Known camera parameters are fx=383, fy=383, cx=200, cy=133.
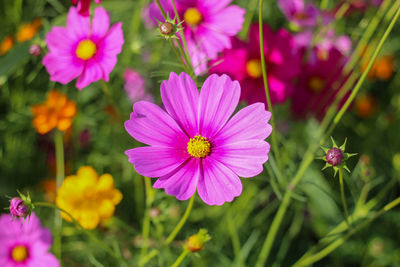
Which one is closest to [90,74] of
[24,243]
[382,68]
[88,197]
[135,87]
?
[88,197]

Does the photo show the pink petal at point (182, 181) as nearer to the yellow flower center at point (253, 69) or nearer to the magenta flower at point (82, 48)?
the magenta flower at point (82, 48)

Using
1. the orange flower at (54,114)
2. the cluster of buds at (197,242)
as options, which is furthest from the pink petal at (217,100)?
the orange flower at (54,114)

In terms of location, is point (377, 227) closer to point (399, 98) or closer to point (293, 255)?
point (293, 255)

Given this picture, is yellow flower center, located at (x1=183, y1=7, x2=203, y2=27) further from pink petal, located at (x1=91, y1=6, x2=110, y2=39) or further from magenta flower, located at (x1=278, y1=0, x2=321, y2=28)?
magenta flower, located at (x1=278, y1=0, x2=321, y2=28)

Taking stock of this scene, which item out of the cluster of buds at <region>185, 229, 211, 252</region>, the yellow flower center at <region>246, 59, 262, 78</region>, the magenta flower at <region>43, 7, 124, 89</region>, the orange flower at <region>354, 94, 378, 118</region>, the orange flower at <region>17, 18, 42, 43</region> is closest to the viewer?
the cluster of buds at <region>185, 229, 211, 252</region>

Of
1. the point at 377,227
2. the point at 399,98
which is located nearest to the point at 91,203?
the point at 377,227

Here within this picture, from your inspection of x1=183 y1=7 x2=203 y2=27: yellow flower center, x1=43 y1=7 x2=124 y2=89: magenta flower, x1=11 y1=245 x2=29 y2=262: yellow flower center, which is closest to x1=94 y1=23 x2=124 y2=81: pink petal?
x1=43 y1=7 x2=124 y2=89: magenta flower
